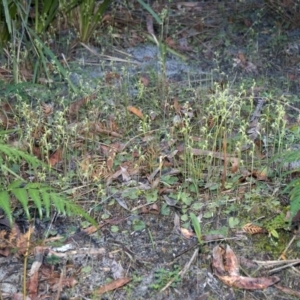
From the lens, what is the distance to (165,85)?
4129 mm

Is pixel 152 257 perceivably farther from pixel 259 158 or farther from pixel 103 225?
pixel 259 158

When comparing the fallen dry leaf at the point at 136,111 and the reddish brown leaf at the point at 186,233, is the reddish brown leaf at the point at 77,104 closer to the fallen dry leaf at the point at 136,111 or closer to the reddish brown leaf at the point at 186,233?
the fallen dry leaf at the point at 136,111

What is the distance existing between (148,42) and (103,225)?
206cm

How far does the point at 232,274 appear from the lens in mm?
2982

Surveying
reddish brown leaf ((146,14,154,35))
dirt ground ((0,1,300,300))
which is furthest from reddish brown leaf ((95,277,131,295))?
reddish brown leaf ((146,14,154,35))

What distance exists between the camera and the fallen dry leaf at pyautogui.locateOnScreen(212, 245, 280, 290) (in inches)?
116

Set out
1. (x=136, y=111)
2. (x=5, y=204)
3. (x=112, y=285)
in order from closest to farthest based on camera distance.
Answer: (x=5, y=204)
(x=112, y=285)
(x=136, y=111)

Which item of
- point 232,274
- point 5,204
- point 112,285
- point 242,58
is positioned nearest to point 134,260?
point 112,285

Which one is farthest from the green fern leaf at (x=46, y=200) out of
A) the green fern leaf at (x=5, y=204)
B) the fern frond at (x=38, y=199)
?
the green fern leaf at (x=5, y=204)

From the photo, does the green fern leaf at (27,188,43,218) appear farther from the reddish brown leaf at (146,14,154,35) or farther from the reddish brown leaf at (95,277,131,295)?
the reddish brown leaf at (146,14,154,35)

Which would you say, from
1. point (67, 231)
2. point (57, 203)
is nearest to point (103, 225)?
point (67, 231)

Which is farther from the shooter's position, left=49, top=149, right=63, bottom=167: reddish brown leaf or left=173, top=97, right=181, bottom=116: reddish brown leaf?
left=173, top=97, right=181, bottom=116: reddish brown leaf

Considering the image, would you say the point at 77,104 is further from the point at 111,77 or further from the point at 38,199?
the point at 38,199

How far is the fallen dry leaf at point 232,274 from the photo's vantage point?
9.68 feet
